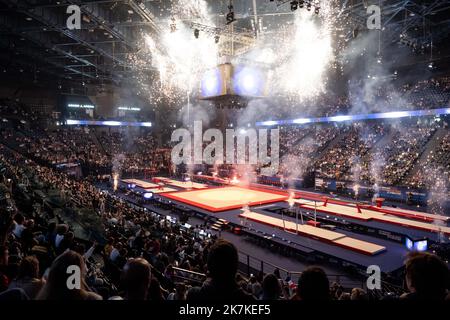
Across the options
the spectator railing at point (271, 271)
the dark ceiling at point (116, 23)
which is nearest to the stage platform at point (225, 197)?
the spectator railing at point (271, 271)

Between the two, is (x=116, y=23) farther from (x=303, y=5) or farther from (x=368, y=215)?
Answer: (x=368, y=215)

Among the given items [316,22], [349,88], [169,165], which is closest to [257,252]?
[316,22]

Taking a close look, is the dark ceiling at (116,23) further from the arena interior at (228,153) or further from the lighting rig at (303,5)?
the lighting rig at (303,5)

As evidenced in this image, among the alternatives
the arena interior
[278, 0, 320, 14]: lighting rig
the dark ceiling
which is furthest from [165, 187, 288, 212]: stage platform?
[278, 0, 320, 14]: lighting rig

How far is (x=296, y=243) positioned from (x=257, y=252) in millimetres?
1624

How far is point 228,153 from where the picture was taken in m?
40.8

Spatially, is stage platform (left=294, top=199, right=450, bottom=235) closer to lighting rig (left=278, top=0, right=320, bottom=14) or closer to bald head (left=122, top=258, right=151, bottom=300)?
lighting rig (left=278, top=0, right=320, bottom=14)

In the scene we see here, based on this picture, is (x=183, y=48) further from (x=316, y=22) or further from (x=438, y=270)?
(x=438, y=270)

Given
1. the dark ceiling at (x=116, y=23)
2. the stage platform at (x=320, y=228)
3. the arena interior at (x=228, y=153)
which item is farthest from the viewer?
the dark ceiling at (x=116, y=23)
